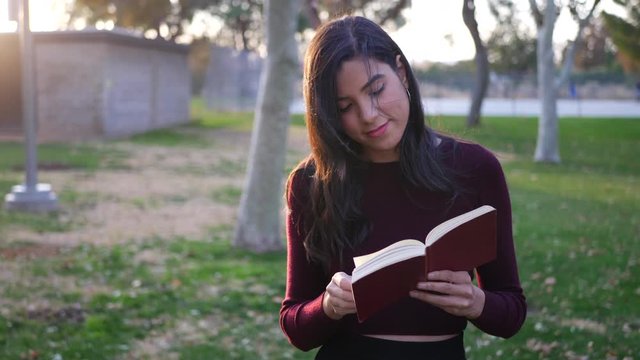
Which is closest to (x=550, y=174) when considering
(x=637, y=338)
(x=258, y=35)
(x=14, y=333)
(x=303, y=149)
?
(x=303, y=149)

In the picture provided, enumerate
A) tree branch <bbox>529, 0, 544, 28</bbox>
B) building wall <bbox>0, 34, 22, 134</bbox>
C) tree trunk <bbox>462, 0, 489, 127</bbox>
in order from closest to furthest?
building wall <bbox>0, 34, 22, 134</bbox> → tree branch <bbox>529, 0, 544, 28</bbox> → tree trunk <bbox>462, 0, 489, 127</bbox>

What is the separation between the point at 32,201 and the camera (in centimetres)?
1127

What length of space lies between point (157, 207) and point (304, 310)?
32.6 ft

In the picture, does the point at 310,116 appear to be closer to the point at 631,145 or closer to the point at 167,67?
the point at 631,145

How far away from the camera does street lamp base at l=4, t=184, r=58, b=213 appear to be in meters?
11.3

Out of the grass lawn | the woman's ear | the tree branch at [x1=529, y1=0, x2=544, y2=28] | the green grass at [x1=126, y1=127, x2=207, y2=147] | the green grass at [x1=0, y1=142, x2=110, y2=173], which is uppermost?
the tree branch at [x1=529, y1=0, x2=544, y2=28]

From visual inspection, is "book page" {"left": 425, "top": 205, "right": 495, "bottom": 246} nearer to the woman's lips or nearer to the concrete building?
the woman's lips

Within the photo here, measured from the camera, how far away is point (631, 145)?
23.3m

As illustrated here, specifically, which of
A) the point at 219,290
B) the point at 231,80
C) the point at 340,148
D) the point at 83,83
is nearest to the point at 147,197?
the point at 219,290

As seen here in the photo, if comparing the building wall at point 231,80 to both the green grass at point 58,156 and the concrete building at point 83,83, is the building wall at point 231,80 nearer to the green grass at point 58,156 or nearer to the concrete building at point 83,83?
the concrete building at point 83,83

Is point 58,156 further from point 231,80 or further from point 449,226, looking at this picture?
point 449,226

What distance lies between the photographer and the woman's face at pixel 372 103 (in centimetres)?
223

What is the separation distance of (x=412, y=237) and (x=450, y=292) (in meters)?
0.24

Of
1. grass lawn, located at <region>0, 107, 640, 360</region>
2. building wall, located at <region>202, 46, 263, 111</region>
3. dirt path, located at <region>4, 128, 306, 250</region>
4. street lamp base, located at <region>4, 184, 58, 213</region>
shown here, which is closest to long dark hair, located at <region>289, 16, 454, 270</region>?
grass lawn, located at <region>0, 107, 640, 360</region>
